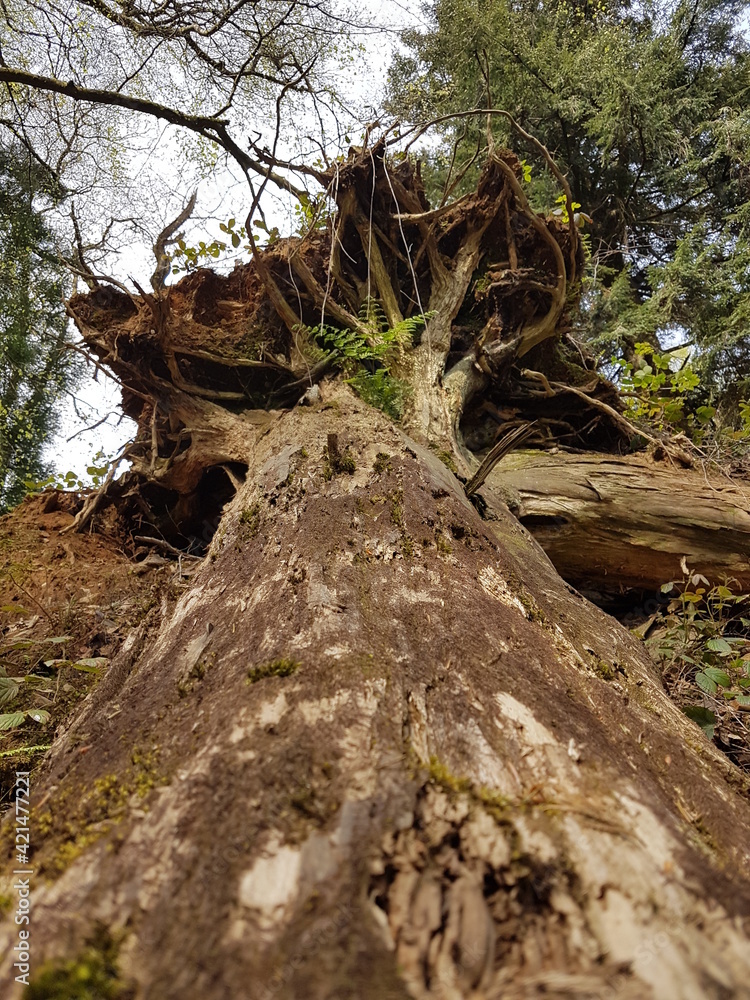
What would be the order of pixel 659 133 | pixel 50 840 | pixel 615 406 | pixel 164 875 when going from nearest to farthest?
pixel 164 875 → pixel 50 840 → pixel 615 406 → pixel 659 133

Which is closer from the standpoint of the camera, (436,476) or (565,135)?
(436,476)

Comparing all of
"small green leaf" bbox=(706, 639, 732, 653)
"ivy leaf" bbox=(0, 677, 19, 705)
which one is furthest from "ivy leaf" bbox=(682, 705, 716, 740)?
"ivy leaf" bbox=(0, 677, 19, 705)

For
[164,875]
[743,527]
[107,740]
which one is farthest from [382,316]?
[164,875]

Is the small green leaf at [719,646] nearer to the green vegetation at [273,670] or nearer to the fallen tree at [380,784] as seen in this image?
the fallen tree at [380,784]

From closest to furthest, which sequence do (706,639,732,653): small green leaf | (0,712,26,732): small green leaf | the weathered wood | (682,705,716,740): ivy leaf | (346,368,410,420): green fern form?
(0,712,26,732): small green leaf < (682,705,716,740): ivy leaf < (706,639,732,653): small green leaf < the weathered wood < (346,368,410,420): green fern

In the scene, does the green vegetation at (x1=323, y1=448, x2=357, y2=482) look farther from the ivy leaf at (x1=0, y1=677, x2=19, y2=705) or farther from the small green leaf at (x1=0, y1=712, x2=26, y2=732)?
the ivy leaf at (x1=0, y1=677, x2=19, y2=705)

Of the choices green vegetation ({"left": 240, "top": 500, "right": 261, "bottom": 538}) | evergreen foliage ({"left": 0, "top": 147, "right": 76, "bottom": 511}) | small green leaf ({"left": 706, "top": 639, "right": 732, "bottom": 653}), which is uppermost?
evergreen foliage ({"left": 0, "top": 147, "right": 76, "bottom": 511})

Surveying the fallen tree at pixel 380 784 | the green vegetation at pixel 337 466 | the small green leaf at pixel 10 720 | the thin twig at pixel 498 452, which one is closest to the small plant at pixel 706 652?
the fallen tree at pixel 380 784

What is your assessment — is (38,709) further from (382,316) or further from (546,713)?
(382,316)

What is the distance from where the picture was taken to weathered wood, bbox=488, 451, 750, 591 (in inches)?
136

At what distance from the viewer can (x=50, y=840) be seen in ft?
3.20

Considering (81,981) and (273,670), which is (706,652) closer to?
(273,670)

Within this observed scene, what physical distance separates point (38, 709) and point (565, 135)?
9880 mm

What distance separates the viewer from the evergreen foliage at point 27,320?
280 inches
